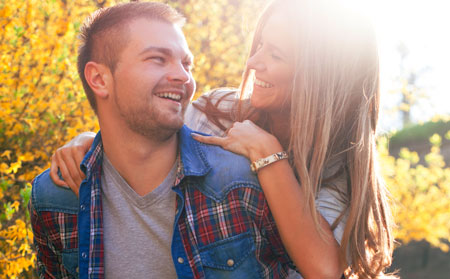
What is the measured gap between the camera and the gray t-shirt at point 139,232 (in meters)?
2.35

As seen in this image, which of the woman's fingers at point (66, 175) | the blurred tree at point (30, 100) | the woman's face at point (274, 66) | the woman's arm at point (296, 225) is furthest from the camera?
the blurred tree at point (30, 100)

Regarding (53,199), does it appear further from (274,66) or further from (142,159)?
(274,66)

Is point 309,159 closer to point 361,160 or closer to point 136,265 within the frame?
point 361,160

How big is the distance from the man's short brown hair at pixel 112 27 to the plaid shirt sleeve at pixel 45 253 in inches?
30.3

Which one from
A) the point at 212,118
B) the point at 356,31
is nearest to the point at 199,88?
the point at 212,118

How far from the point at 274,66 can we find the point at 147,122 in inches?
29.3

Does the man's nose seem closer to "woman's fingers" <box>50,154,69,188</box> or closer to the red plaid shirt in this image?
the red plaid shirt

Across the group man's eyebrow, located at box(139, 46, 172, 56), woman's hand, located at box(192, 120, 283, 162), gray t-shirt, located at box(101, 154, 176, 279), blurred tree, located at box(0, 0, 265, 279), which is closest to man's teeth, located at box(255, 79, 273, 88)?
woman's hand, located at box(192, 120, 283, 162)

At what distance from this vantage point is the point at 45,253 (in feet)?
8.55

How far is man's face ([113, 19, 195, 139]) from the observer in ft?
7.66

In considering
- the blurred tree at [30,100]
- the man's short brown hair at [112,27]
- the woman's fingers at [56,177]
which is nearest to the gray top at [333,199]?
the man's short brown hair at [112,27]

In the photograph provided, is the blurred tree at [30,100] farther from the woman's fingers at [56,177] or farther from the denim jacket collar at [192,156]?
the denim jacket collar at [192,156]

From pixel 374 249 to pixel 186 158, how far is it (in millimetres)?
1049

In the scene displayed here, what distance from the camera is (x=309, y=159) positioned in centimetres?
259
